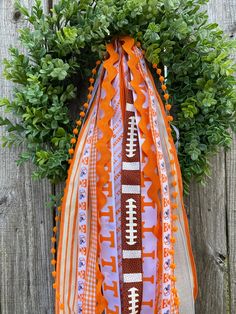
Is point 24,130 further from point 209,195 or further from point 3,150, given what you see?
point 209,195

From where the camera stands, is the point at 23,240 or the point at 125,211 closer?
the point at 125,211

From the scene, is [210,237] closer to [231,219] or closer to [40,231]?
[231,219]

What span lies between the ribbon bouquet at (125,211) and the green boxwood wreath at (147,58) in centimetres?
5

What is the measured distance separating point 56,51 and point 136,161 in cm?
35

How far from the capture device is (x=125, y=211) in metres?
1.08

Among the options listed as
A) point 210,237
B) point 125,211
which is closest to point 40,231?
point 125,211

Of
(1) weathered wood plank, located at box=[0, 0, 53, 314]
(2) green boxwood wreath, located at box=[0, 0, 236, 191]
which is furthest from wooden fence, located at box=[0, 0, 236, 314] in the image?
(2) green boxwood wreath, located at box=[0, 0, 236, 191]

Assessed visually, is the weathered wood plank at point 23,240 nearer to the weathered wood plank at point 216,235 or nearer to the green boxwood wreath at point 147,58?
the green boxwood wreath at point 147,58

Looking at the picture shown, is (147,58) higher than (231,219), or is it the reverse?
(147,58)

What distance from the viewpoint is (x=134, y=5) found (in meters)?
1.08

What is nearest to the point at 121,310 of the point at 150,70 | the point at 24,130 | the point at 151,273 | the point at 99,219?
the point at 151,273

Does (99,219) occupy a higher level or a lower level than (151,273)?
higher

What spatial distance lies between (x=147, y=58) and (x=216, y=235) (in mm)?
545

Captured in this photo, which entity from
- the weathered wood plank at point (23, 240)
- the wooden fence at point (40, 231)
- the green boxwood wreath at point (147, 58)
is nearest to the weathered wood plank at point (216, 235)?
the wooden fence at point (40, 231)
